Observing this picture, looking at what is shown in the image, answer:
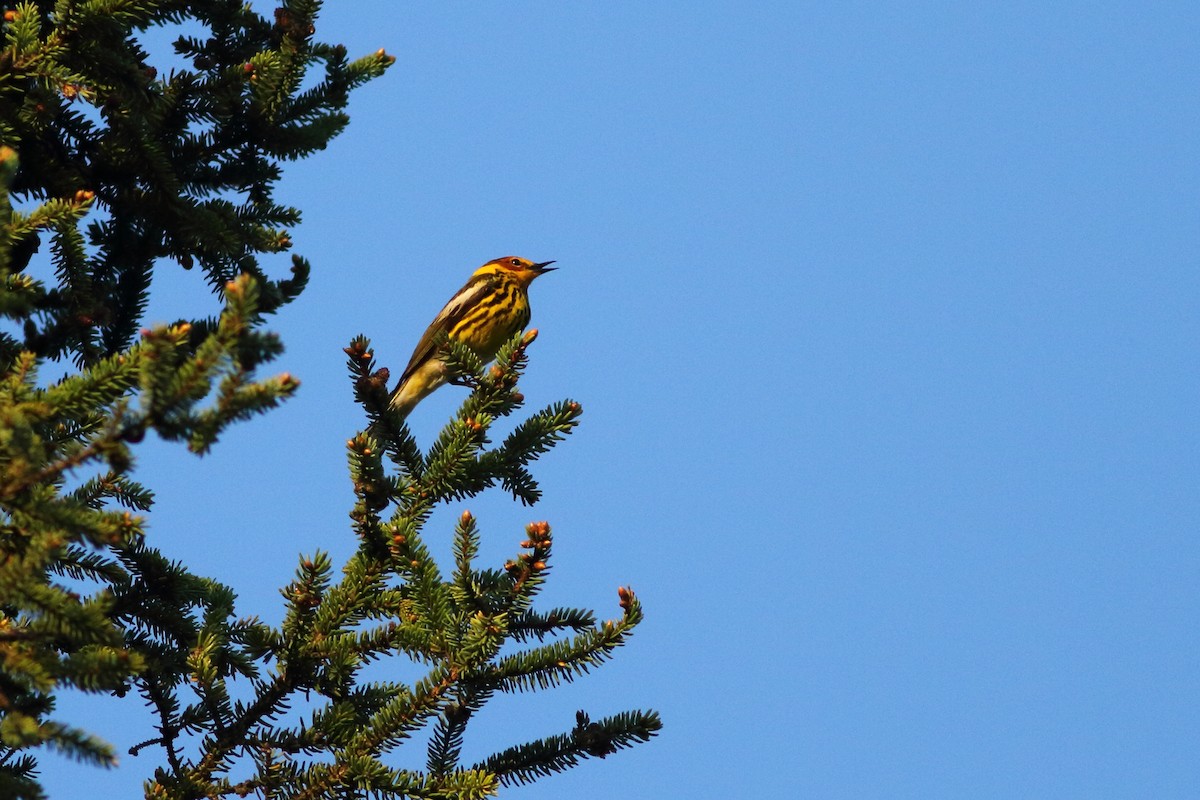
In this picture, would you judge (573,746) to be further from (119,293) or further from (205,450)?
(119,293)

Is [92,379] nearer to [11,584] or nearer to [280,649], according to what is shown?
[11,584]

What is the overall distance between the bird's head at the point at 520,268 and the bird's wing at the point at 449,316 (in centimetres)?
24

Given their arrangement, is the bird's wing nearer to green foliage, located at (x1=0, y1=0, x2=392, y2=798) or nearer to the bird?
the bird

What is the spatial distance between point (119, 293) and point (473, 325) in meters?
3.53

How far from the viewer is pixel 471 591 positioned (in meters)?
3.41

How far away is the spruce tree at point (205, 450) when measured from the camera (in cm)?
251

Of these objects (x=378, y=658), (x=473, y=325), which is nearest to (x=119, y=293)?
(x=378, y=658)

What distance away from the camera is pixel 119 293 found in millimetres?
4855

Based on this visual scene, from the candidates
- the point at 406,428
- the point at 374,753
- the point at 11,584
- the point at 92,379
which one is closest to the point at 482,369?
the point at 406,428

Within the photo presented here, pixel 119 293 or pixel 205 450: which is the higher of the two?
pixel 119 293

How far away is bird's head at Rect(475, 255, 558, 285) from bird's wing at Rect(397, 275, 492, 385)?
24 cm

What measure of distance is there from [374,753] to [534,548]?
2.35ft

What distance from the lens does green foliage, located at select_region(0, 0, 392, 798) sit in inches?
91.7

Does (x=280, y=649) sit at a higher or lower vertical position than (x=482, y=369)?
lower
